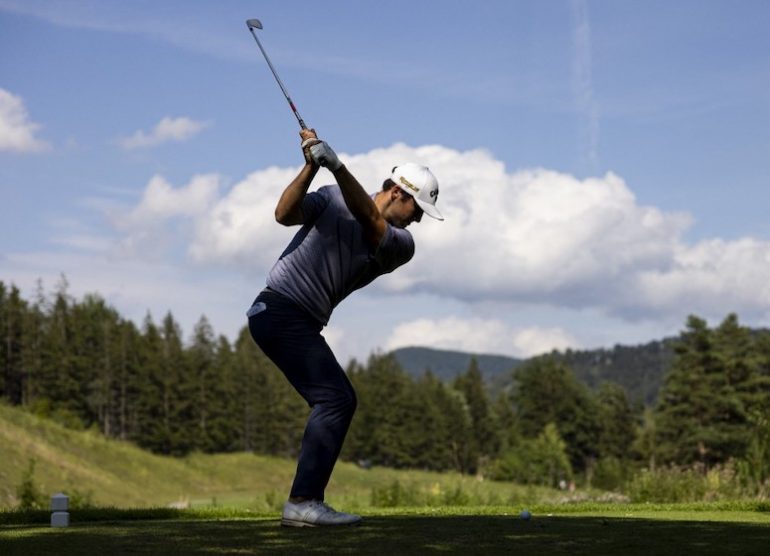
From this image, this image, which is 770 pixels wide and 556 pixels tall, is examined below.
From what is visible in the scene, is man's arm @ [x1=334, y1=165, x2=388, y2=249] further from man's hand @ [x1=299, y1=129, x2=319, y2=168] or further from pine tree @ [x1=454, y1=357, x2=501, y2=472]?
pine tree @ [x1=454, y1=357, x2=501, y2=472]

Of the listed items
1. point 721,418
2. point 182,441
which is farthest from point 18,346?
point 721,418

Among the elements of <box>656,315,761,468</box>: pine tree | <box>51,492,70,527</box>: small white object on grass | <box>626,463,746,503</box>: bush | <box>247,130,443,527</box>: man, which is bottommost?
<box>51,492,70,527</box>: small white object on grass

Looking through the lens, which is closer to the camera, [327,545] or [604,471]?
[327,545]

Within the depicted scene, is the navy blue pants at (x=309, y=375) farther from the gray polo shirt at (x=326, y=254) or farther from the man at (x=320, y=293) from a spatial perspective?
the gray polo shirt at (x=326, y=254)

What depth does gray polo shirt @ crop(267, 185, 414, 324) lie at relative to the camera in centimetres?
752

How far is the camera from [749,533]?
23.2ft

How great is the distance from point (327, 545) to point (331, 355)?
5.84 ft

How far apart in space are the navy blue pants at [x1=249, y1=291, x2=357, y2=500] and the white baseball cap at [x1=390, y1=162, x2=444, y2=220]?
3.74ft

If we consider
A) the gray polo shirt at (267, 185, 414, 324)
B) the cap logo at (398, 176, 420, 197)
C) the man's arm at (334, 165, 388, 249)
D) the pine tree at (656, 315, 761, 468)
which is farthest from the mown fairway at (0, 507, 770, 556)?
the pine tree at (656, 315, 761, 468)

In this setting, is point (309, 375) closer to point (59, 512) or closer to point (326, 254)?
point (326, 254)

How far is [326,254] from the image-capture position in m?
7.59

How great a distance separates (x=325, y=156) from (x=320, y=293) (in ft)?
3.45

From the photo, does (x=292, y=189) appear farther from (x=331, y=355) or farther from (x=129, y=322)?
(x=129, y=322)

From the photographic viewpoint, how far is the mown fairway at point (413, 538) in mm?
6051
